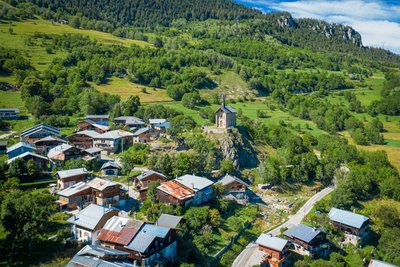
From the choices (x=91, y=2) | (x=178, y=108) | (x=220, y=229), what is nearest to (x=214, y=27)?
(x=91, y=2)

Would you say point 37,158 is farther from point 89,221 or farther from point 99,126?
point 89,221

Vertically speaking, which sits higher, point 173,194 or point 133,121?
point 133,121

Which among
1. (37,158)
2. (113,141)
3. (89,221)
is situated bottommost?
(89,221)

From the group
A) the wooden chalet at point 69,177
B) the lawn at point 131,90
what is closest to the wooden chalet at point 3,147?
the wooden chalet at point 69,177

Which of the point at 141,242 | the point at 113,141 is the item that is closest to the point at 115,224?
the point at 141,242

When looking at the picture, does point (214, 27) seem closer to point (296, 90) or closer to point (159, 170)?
point (296, 90)

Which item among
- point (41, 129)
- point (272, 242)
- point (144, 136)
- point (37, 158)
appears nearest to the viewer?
point (272, 242)

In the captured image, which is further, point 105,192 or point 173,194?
point 173,194
